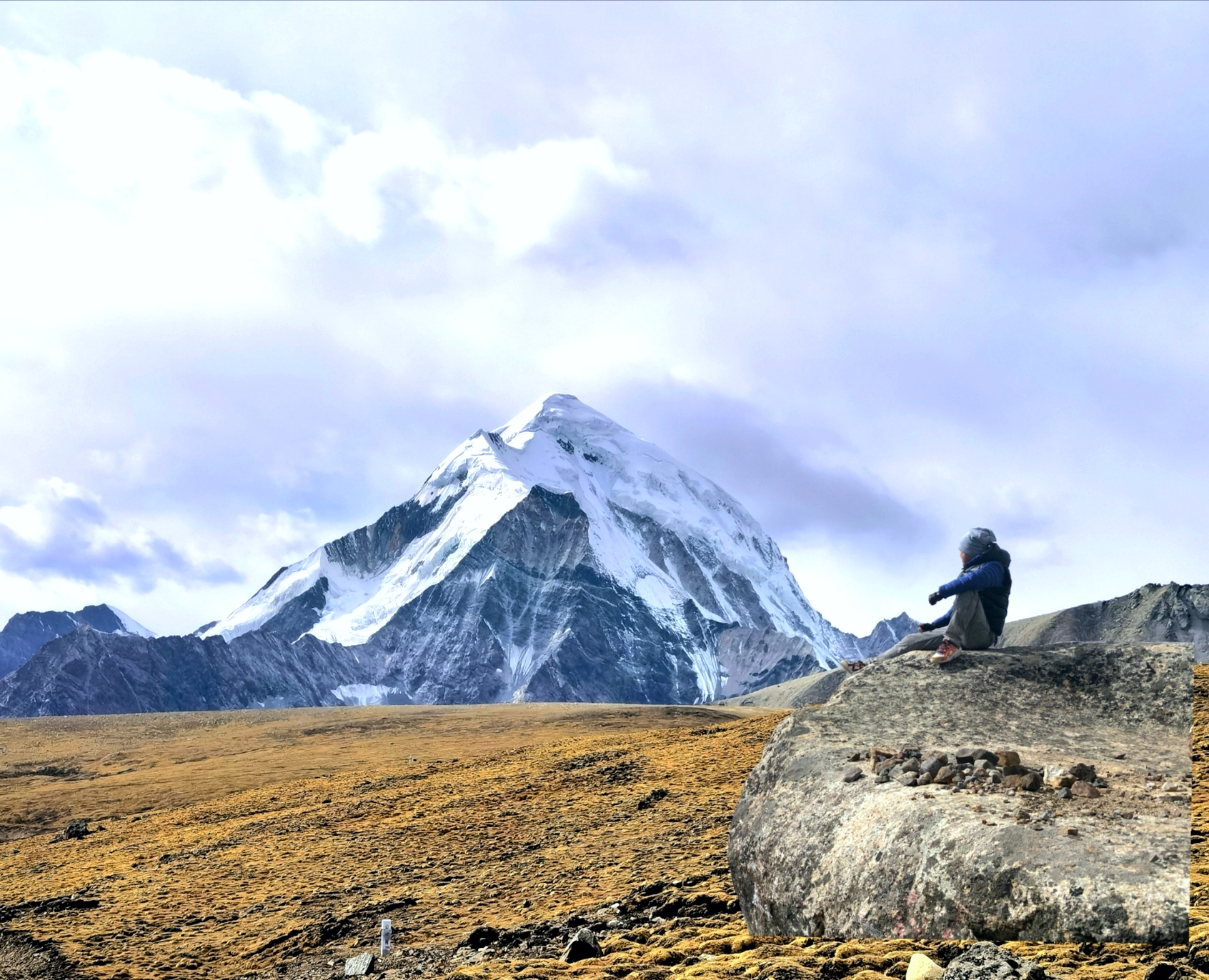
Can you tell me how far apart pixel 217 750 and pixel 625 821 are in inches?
1942

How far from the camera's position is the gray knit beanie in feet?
28.8

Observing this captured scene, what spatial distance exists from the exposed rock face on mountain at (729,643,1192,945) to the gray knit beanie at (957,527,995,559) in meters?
0.95

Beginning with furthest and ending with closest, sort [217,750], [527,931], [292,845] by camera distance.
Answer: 1. [217,750]
2. [292,845]
3. [527,931]

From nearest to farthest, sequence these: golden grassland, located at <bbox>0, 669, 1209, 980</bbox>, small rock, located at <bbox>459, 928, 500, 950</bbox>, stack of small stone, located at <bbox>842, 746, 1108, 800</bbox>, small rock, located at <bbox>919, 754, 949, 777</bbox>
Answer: stack of small stone, located at <bbox>842, 746, 1108, 800</bbox> < small rock, located at <bbox>919, 754, 949, 777</bbox> < golden grassland, located at <bbox>0, 669, 1209, 980</bbox> < small rock, located at <bbox>459, 928, 500, 950</bbox>

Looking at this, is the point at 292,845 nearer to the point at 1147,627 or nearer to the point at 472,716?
the point at 472,716

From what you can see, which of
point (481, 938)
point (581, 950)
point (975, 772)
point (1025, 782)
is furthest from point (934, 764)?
point (481, 938)

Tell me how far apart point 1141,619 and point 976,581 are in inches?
3286

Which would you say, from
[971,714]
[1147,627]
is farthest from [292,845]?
[1147,627]

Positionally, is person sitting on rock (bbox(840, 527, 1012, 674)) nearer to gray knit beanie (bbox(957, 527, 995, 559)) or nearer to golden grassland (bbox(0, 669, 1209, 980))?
gray knit beanie (bbox(957, 527, 995, 559))

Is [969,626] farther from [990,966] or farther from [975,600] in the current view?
[990,966]

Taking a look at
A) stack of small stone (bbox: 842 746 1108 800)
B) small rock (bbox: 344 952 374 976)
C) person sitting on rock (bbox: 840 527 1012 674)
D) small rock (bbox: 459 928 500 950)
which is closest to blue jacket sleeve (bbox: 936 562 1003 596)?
person sitting on rock (bbox: 840 527 1012 674)

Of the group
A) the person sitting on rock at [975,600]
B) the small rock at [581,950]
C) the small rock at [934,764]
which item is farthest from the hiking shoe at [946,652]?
the small rock at [581,950]

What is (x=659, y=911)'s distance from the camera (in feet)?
32.6

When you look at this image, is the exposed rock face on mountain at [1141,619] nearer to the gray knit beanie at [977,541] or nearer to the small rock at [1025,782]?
the gray knit beanie at [977,541]
